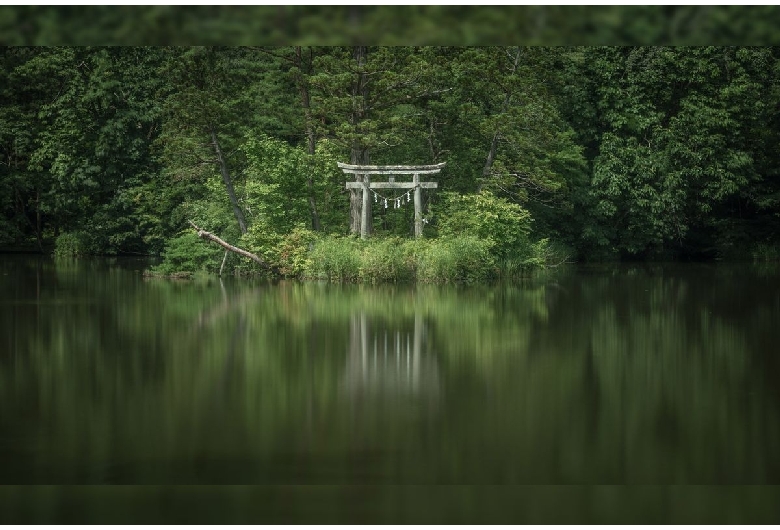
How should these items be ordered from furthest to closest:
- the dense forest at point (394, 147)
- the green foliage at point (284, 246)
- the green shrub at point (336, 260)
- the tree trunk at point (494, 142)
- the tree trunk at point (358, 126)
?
1. the tree trunk at point (494, 142)
2. the dense forest at point (394, 147)
3. the tree trunk at point (358, 126)
4. the green foliage at point (284, 246)
5. the green shrub at point (336, 260)

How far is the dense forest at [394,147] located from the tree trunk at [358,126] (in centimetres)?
6

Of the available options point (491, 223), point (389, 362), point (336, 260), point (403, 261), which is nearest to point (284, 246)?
point (336, 260)

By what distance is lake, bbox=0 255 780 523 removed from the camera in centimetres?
566

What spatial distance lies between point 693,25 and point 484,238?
41.1 feet

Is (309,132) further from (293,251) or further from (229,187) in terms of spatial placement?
(293,251)

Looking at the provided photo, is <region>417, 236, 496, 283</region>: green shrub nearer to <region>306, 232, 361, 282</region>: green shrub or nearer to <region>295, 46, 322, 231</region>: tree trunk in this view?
<region>306, 232, 361, 282</region>: green shrub

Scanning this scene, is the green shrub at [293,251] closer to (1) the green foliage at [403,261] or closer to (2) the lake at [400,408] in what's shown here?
(1) the green foliage at [403,261]

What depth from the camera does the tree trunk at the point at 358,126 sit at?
73.0 feet

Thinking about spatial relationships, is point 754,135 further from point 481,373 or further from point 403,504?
point 403,504

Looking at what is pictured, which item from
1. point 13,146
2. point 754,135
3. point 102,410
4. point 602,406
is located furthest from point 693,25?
point 13,146

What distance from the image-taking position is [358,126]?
22.2 meters

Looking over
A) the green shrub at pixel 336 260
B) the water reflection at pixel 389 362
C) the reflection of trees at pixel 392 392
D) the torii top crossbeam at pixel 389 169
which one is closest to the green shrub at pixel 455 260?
the green shrub at pixel 336 260

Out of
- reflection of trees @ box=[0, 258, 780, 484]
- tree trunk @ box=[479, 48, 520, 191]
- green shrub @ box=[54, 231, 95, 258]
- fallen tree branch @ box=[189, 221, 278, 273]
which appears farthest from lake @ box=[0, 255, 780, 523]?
green shrub @ box=[54, 231, 95, 258]

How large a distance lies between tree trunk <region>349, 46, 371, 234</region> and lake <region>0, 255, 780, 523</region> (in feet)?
22.7
